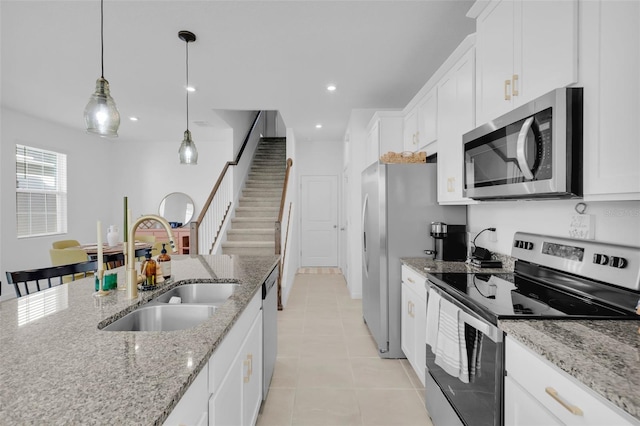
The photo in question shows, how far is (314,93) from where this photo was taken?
4.21m

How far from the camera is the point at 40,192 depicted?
17.7 feet

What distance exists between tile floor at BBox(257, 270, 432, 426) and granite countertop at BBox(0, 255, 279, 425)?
117 centimetres

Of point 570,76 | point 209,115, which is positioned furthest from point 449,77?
point 209,115

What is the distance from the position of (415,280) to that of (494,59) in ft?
4.98

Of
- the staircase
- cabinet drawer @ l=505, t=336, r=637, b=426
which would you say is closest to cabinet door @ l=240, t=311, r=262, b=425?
cabinet drawer @ l=505, t=336, r=637, b=426

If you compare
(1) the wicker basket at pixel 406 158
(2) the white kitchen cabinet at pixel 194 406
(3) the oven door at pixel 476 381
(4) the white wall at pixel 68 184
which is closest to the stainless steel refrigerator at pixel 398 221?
(1) the wicker basket at pixel 406 158

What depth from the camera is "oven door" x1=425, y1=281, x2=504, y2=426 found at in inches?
48.2

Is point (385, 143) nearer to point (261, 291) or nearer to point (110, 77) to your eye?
point (261, 291)

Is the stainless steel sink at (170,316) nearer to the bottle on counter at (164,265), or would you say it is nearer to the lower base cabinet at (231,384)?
the lower base cabinet at (231,384)

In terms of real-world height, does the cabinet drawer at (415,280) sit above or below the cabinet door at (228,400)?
above

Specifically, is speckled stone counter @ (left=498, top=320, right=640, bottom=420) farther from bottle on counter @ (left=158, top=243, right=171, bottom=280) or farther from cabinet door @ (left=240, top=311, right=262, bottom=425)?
bottle on counter @ (left=158, top=243, right=171, bottom=280)

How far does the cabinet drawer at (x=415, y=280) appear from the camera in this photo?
2.21 metres

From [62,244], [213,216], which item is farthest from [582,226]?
[62,244]

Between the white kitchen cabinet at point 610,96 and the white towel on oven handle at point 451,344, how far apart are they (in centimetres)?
78
